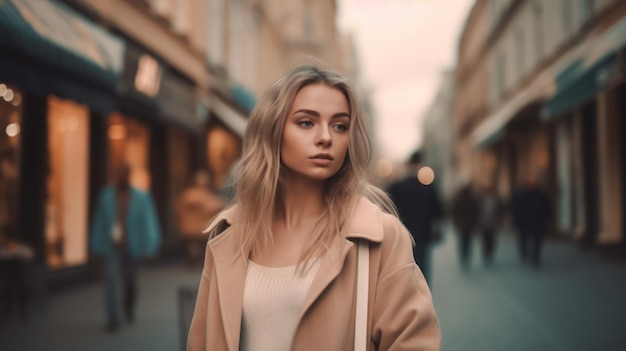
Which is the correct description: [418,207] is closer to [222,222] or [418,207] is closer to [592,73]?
[592,73]

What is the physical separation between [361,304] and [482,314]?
6230mm

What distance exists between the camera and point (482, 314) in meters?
7.65

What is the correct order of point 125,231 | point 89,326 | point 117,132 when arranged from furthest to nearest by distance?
point 117,132 < point 125,231 < point 89,326

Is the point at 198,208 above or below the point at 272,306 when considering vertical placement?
below

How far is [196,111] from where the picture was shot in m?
15.9

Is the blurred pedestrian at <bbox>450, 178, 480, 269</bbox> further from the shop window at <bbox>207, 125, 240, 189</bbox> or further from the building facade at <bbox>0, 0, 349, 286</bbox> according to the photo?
the shop window at <bbox>207, 125, 240, 189</bbox>

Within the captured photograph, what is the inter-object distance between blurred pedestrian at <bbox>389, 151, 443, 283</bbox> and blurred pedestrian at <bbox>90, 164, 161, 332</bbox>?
3.03m

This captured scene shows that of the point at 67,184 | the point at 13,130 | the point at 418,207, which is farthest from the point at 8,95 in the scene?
the point at 418,207

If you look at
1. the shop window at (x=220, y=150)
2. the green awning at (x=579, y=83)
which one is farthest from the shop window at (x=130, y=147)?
the green awning at (x=579, y=83)

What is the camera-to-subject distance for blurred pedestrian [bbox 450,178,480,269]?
13836 mm

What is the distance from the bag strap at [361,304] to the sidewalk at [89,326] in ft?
14.4

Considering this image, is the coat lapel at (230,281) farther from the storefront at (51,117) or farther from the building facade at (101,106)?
the storefront at (51,117)

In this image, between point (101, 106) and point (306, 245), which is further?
point (101, 106)

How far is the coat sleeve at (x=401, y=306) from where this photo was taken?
182cm
